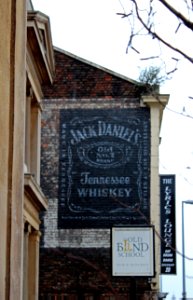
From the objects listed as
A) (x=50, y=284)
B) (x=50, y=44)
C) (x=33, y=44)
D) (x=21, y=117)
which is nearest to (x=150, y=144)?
(x=50, y=284)

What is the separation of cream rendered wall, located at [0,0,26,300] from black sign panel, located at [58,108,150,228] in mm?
27948

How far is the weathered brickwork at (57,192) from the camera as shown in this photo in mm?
35062

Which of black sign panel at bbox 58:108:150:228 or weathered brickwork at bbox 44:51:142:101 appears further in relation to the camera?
weathered brickwork at bbox 44:51:142:101

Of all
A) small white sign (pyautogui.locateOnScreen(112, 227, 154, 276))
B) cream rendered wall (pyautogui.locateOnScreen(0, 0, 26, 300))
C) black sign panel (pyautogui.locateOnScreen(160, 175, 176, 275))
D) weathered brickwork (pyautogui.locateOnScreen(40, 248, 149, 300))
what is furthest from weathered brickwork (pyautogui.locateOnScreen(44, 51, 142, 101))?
cream rendered wall (pyautogui.locateOnScreen(0, 0, 26, 300))

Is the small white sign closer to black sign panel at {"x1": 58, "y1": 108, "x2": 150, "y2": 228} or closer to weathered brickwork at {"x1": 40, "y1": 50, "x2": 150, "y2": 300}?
weathered brickwork at {"x1": 40, "y1": 50, "x2": 150, "y2": 300}

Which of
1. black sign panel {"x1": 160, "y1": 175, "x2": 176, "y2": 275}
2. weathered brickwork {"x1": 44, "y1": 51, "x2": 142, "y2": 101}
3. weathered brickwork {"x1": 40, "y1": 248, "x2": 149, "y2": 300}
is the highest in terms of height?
weathered brickwork {"x1": 44, "y1": 51, "x2": 142, "y2": 101}

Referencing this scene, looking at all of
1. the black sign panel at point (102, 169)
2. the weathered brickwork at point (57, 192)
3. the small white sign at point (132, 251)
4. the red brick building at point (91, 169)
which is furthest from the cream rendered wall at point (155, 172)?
the small white sign at point (132, 251)

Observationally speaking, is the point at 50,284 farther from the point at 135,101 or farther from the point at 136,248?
the point at 135,101

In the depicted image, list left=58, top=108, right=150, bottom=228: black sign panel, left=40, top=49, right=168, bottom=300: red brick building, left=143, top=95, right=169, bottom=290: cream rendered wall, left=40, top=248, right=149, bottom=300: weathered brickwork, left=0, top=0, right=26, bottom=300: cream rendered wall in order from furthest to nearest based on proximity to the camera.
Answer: left=58, top=108, right=150, bottom=228: black sign panel
left=143, top=95, right=169, bottom=290: cream rendered wall
left=40, top=49, right=168, bottom=300: red brick building
left=40, top=248, right=149, bottom=300: weathered brickwork
left=0, top=0, right=26, bottom=300: cream rendered wall

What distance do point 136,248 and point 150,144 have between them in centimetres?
495

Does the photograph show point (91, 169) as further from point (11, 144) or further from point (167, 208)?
point (11, 144)

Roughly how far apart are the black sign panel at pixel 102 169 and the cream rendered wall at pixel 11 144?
27948 millimetres

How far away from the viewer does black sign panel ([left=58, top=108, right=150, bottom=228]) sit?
3575 cm

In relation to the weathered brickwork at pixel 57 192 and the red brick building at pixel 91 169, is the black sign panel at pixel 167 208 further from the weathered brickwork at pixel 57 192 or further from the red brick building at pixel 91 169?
the weathered brickwork at pixel 57 192
